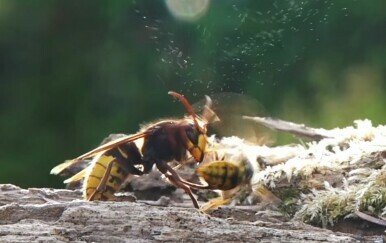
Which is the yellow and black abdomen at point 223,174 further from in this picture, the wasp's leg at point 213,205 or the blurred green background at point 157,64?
the blurred green background at point 157,64

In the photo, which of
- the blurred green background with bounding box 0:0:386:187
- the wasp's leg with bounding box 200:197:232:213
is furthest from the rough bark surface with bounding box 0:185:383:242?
the blurred green background with bounding box 0:0:386:187

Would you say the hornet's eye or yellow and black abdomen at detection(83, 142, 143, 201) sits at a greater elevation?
the hornet's eye

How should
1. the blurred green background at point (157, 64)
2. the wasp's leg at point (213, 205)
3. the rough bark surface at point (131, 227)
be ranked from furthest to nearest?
1. the blurred green background at point (157, 64)
2. the wasp's leg at point (213, 205)
3. the rough bark surface at point (131, 227)

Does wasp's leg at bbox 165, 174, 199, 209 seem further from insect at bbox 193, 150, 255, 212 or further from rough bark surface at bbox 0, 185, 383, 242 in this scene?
rough bark surface at bbox 0, 185, 383, 242

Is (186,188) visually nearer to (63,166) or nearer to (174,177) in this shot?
(174,177)

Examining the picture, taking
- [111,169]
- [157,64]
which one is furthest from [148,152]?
[157,64]

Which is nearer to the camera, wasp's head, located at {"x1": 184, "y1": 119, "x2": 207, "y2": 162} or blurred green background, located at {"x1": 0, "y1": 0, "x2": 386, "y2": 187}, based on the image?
wasp's head, located at {"x1": 184, "y1": 119, "x2": 207, "y2": 162}

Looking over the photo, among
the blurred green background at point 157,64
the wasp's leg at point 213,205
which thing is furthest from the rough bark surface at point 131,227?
the blurred green background at point 157,64
